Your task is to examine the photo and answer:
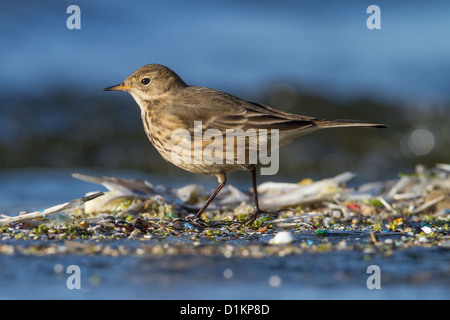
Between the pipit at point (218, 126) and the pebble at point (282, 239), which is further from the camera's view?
the pipit at point (218, 126)

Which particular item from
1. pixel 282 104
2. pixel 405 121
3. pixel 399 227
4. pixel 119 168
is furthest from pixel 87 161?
pixel 399 227

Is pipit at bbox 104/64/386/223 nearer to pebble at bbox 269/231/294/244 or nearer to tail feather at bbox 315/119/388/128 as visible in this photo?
tail feather at bbox 315/119/388/128

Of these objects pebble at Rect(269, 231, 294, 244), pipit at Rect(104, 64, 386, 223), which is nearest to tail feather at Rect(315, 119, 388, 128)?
pipit at Rect(104, 64, 386, 223)

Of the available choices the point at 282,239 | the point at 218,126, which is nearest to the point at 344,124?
the point at 218,126

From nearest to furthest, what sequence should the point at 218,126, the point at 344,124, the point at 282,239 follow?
the point at 282,239
the point at 344,124
the point at 218,126

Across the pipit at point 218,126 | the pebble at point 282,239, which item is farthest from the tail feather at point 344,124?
the pebble at point 282,239

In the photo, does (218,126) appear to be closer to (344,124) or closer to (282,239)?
(344,124)

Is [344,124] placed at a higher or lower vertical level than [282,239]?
higher

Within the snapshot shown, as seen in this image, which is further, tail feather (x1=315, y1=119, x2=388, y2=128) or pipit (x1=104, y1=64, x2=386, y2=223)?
pipit (x1=104, y1=64, x2=386, y2=223)

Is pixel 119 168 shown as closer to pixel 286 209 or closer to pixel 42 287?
pixel 286 209

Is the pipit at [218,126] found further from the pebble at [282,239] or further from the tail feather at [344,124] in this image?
the pebble at [282,239]

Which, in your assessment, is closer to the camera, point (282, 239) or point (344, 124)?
point (282, 239)
